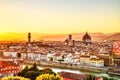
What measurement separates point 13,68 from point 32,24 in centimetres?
60

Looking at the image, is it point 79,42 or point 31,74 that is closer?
point 31,74

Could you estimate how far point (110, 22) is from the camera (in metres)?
4.05

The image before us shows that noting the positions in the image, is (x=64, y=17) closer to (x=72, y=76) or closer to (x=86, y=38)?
(x=86, y=38)

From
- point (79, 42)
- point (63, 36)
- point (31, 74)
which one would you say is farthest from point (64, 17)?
point (31, 74)

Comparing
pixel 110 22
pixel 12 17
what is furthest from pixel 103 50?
pixel 12 17

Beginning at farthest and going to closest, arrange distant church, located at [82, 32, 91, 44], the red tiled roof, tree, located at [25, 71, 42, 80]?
distant church, located at [82, 32, 91, 44] < the red tiled roof < tree, located at [25, 71, 42, 80]

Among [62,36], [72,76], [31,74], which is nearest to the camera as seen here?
[31,74]

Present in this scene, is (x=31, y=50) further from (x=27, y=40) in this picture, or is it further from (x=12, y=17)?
(x=12, y=17)

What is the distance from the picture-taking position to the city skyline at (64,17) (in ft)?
13.1

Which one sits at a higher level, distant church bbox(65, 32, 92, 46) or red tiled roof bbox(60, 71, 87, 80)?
distant church bbox(65, 32, 92, 46)

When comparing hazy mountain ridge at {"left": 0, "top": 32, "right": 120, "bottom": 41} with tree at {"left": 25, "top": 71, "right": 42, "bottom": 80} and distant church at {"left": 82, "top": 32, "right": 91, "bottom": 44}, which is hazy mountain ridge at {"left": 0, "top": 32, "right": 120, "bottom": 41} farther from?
tree at {"left": 25, "top": 71, "right": 42, "bottom": 80}

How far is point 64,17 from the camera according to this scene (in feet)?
13.3

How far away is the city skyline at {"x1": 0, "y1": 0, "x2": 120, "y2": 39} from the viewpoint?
157 inches

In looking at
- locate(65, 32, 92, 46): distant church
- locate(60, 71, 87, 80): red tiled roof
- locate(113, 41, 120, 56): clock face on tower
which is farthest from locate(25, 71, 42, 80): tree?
locate(113, 41, 120, 56): clock face on tower
